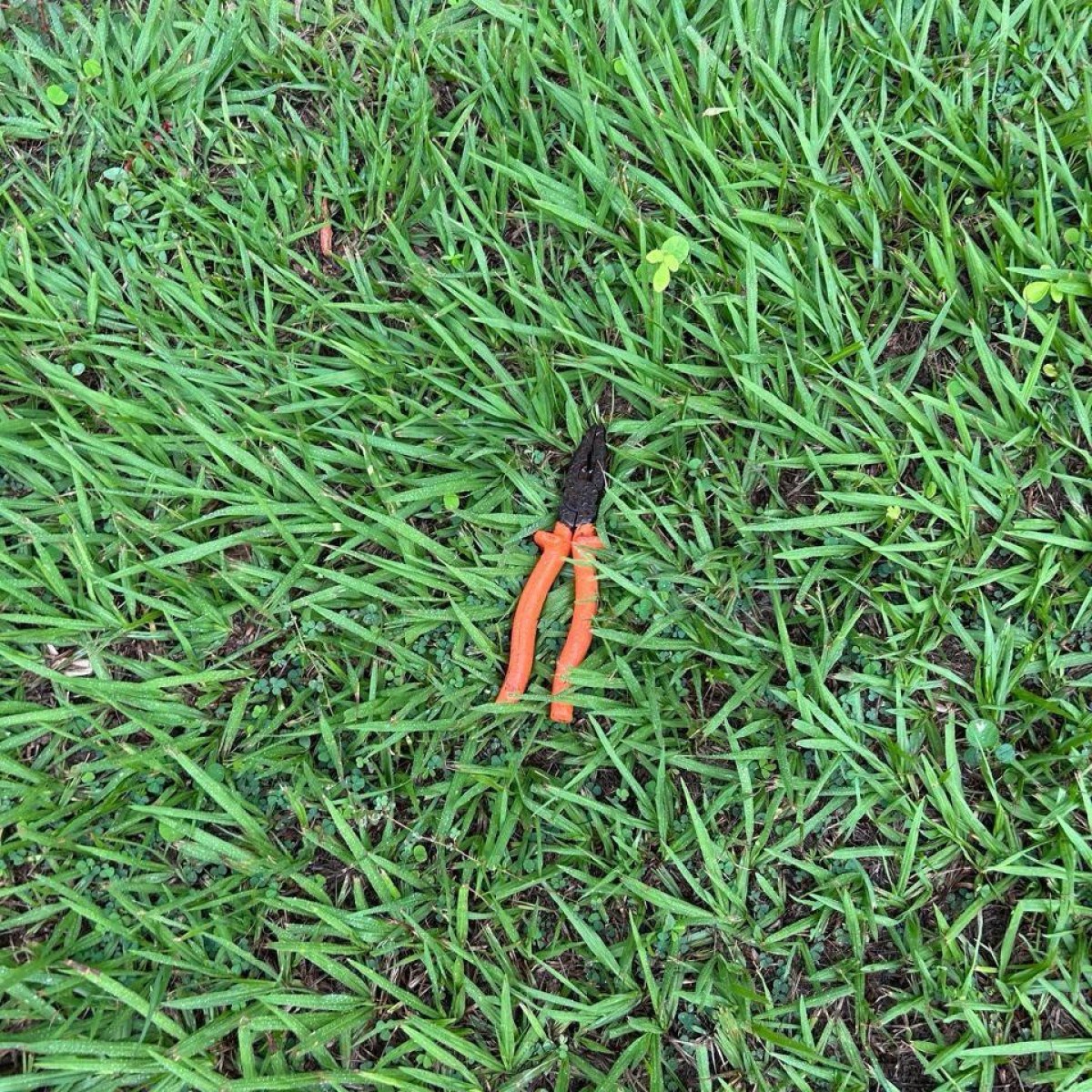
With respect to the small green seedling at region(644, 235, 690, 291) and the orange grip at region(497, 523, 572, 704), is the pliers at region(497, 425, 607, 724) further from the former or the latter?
the small green seedling at region(644, 235, 690, 291)

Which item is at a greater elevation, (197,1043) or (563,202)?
(563,202)

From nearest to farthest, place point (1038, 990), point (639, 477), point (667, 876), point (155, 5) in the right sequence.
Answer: point (1038, 990) → point (667, 876) → point (639, 477) → point (155, 5)

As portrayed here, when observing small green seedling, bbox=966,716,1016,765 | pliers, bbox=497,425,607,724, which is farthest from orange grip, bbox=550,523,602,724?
small green seedling, bbox=966,716,1016,765

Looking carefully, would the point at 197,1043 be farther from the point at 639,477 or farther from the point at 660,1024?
the point at 639,477

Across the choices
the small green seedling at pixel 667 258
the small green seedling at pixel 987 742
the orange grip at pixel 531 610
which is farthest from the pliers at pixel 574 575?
the small green seedling at pixel 987 742

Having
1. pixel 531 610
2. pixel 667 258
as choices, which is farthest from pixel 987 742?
pixel 667 258

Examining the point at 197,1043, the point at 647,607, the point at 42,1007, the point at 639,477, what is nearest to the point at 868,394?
the point at 639,477

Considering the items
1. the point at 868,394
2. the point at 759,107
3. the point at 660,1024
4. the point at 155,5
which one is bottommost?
the point at 660,1024
